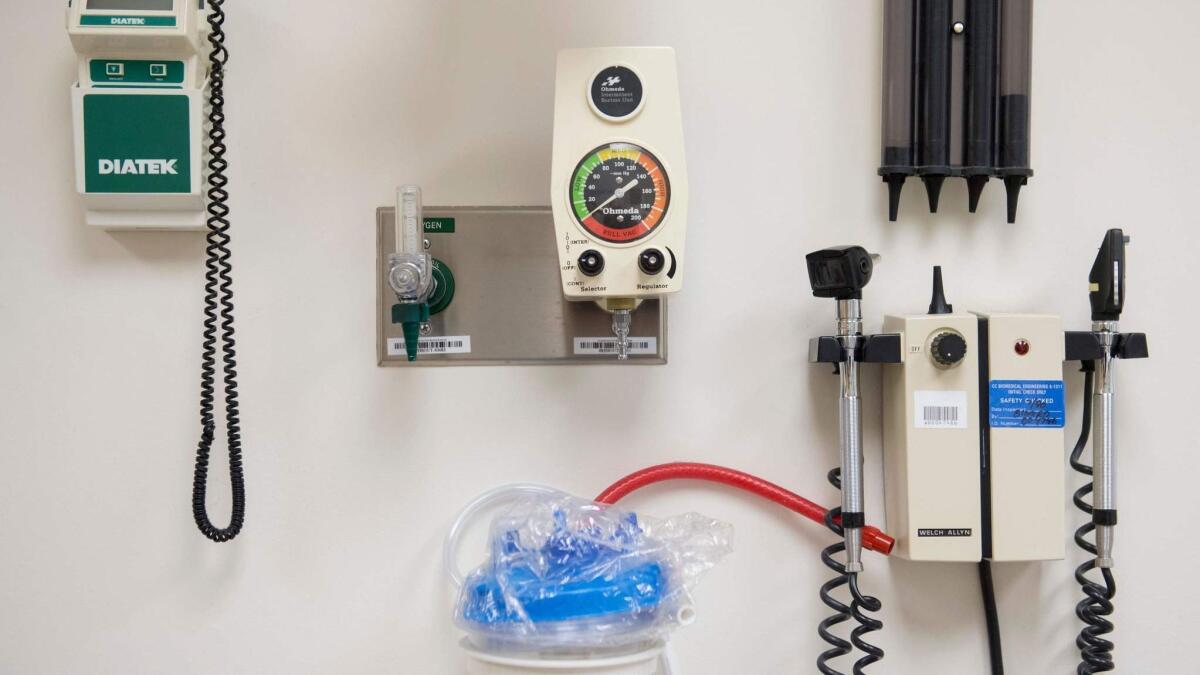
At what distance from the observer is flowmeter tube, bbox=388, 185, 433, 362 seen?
1030mm

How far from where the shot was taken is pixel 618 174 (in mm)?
1019

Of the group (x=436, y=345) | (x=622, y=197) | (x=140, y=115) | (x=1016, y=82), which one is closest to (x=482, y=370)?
(x=436, y=345)

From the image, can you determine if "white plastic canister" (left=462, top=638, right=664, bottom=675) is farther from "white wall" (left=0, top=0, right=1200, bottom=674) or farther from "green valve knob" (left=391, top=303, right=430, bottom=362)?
"green valve knob" (left=391, top=303, right=430, bottom=362)

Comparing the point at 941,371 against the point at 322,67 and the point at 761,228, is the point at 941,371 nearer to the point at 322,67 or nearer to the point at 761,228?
the point at 761,228

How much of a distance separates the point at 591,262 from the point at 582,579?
13.9 inches

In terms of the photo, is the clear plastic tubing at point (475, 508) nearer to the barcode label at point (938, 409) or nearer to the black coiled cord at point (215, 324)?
the black coiled cord at point (215, 324)

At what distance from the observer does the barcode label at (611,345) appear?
1.16 m

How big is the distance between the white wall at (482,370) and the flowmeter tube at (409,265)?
0.42ft

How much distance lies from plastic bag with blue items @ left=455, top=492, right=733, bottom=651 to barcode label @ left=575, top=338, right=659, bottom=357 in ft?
0.74

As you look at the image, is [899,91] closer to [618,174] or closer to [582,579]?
[618,174]

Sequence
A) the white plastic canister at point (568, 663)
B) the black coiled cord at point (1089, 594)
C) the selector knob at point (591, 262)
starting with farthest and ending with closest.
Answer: the black coiled cord at point (1089, 594)
the selector knob at point (591, 262)
the white plastic canister at point (568, 663)

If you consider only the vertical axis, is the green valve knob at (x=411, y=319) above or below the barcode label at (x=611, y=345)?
above

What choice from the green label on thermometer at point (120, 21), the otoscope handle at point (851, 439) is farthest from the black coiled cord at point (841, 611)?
the green label on thermometer at point (120, 21)

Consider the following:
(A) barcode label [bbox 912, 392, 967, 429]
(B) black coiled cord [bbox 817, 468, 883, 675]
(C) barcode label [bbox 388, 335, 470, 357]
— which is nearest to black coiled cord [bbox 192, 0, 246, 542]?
(C) barcode label [bbox 388, 335, 470, 357]
